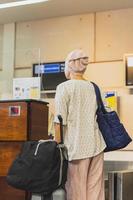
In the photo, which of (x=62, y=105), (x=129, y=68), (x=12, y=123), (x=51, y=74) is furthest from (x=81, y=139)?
(x=51, y=74)

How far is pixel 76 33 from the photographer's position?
504cm

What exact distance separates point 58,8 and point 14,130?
94.8 inches

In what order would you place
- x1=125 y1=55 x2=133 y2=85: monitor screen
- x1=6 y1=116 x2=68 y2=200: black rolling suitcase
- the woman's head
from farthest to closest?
x1=125 y1=55 x2=133 y2=85: monitor screen < the woman's head < x1=6 y1=116 x2=68 y2=200: black rolling suitcase

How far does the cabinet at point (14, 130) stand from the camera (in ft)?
9.50

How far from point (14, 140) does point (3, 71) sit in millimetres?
2634

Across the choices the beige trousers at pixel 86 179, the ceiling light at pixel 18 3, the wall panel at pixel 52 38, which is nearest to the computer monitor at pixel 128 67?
the wall panel at pixel 52 38

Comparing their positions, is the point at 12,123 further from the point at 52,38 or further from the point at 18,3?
the point at 52,38

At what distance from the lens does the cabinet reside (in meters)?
2.90

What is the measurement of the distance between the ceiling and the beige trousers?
8.41 ft

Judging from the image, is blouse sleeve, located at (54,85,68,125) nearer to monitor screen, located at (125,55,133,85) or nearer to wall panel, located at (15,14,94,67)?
monitor screen, located at (125,55,133,85)

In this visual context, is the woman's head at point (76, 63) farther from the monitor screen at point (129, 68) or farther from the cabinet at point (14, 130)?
the monitor screen at point (129, 68)

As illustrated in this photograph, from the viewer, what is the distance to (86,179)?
8.41 ft

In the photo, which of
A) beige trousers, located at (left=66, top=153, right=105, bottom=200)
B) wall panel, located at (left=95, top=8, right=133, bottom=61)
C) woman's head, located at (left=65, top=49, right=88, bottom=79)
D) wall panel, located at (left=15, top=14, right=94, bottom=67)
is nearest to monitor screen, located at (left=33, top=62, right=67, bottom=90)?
wall panel, located at (left=15, top=14, right=94, bottom=67)

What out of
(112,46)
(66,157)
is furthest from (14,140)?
(112,46)
